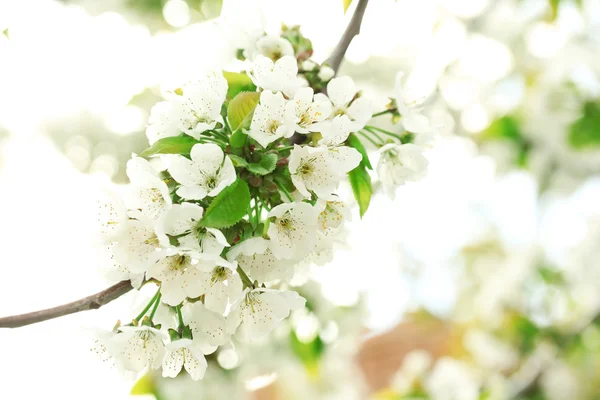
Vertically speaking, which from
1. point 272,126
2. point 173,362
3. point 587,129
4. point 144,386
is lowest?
point 144,386

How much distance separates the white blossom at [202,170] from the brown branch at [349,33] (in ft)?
0.68

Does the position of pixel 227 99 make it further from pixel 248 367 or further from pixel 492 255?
pixel 492 255

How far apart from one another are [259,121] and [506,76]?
1.78 metres

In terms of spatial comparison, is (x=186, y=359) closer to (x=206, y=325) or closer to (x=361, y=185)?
(x=206, y=325)

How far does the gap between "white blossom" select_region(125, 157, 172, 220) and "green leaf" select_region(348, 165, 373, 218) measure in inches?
7.9

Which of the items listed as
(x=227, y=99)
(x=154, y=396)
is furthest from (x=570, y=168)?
(x=227, y=99)

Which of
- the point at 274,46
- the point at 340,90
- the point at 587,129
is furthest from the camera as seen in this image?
the point at 587,129

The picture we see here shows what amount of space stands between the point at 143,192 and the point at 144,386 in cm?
83

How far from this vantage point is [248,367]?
1569 millimetres

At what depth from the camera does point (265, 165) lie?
452 millimetres

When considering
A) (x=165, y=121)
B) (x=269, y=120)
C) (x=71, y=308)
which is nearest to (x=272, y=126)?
(x=269, y=120)

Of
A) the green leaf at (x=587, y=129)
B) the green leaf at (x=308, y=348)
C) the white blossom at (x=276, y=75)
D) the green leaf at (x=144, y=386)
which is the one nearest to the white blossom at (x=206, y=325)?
the white blossom at (x=276, y=75)

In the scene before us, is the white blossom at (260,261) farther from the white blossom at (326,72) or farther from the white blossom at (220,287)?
the white blossom at (326,72)

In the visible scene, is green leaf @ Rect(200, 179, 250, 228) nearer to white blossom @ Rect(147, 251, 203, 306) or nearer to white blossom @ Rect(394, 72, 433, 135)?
white blossom @ Rect(147, 251, 203, 306)
